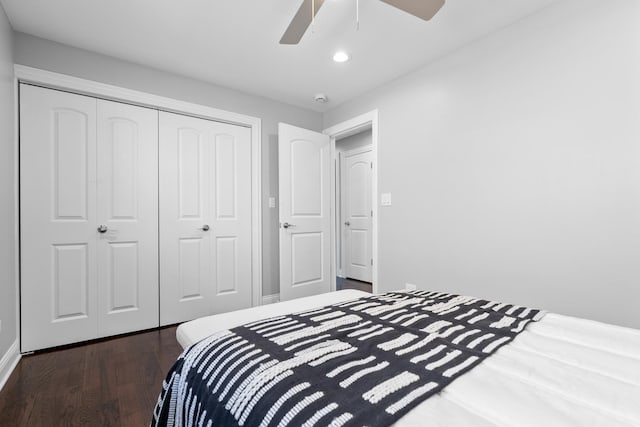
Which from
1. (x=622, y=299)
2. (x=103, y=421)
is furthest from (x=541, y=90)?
(x=103, y=421)

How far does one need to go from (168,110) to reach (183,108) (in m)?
0.13

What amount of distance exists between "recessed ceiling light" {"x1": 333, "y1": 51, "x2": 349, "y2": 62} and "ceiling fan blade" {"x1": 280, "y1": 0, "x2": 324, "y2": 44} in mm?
700

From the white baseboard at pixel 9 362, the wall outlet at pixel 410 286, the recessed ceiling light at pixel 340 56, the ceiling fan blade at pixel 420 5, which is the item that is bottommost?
the white baseboard at pixel 9 362

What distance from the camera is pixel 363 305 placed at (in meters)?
1.41

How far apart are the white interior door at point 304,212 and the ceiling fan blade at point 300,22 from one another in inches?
57.0

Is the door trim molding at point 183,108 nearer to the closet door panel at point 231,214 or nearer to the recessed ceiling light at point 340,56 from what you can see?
the closet door panel at point 231,214

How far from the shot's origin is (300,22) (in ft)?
6.02

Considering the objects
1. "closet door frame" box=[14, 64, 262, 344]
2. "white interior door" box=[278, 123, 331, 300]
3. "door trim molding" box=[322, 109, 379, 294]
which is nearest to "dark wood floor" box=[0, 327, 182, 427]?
"closet door frame" box=[14, 64, 262, 344]

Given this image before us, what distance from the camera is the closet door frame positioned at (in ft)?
7.39

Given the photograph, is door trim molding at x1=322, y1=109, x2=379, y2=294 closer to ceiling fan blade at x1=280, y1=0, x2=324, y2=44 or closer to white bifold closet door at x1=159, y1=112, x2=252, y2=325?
white bifold closet door at x1=159, y1=112, x2=252, y2=325

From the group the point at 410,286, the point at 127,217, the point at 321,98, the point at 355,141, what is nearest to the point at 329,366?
the point at 410,286

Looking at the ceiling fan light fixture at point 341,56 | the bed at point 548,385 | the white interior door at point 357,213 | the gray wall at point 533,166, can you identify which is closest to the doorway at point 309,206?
the gray wall at point 533,166

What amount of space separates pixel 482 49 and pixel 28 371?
3.92 metres

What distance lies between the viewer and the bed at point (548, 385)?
608mm
